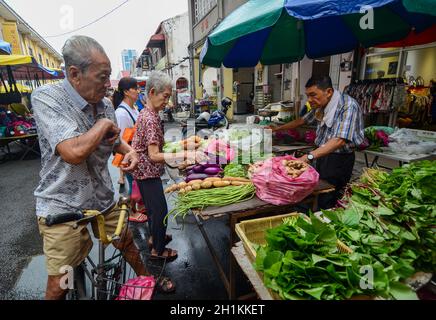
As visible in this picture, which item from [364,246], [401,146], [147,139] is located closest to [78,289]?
[147,139]

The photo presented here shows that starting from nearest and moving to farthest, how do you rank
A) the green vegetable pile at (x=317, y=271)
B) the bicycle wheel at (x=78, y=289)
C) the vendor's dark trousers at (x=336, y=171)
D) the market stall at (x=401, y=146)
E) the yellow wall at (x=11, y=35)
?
the green vegetable pile at (x=317, y=271) → the bicycle wheel at (x=78, y=289) → the vendor's dark trousers at (x=336, y=171) → the market stall at (x=401, y=146) → the yellow wall at (x=11, y=35)

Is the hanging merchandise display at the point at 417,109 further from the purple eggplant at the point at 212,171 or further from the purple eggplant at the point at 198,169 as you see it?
the purple eggplant at the point at 198,169

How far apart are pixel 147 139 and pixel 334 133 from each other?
7.07 ft

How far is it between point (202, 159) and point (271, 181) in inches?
42.9

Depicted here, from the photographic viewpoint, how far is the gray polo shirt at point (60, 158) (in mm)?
1494

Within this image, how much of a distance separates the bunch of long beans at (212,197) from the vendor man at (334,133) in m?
0.88

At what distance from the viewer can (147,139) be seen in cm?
250

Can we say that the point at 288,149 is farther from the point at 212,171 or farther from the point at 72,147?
the point at 72,147

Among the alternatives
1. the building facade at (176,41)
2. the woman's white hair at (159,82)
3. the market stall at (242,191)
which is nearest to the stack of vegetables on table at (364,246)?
the market stall at (242,191)

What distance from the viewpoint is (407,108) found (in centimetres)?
616

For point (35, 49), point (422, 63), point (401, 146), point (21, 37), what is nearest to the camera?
point (401, 146)

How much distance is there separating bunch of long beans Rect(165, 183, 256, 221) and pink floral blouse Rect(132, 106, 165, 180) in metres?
0.51
